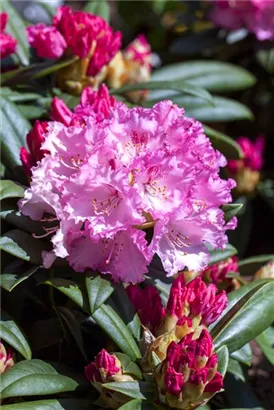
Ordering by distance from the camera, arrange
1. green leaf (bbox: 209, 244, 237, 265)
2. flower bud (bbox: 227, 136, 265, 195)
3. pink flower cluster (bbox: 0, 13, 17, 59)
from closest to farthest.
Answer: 1. green leaf (bbox: 209, 244, 237, 265)
2. pink flower cluster (bbox: 0, 13, 17, 59)
3. flower bud (bbox: 227, 136, 265, 195)

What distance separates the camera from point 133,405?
129cm

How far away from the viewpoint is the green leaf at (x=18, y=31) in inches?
78.5

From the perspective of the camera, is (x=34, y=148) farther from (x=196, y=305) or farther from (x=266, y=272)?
(x=266, y=272)

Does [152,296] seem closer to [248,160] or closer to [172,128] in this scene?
[172,128]

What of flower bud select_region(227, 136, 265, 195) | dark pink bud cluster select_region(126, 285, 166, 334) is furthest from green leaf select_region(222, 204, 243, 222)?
flower bud select_region(227, 136, 265, 195)

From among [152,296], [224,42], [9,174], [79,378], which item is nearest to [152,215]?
[152,296]

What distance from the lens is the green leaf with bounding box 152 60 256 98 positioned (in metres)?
2.32

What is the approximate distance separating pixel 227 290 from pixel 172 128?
0.37 metres

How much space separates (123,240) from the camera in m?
1.40

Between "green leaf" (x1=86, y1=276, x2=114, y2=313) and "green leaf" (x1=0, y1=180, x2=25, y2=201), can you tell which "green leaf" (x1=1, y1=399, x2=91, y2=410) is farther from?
"green leaf" (x1=0, y1=180, x2=25, y2=201)

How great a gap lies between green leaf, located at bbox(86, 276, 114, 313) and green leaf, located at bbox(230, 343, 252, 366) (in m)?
0.27

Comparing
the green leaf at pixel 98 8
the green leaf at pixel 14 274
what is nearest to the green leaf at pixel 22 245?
the green leaf at pixel 14 274

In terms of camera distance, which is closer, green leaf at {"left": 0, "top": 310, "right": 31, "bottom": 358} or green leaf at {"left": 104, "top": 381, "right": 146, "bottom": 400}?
green leaf at {"left": 104, "top": 381, "right": 146, "bottom": 400}

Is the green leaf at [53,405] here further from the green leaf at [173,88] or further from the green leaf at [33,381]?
the green leaf at [173,88]
